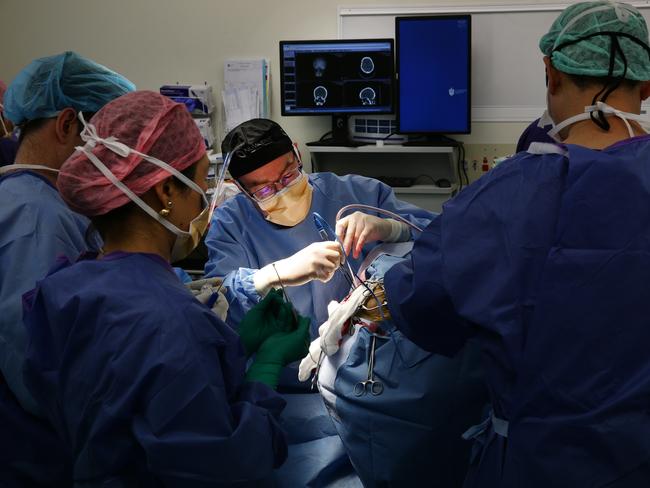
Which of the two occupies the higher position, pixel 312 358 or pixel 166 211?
pixel 166 211

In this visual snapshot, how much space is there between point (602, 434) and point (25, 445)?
109 centimetres

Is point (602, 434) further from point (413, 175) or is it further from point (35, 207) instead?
point (413, 175)

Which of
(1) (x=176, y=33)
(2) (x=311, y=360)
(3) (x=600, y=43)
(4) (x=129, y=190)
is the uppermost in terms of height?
(1) (x=176, y=33)

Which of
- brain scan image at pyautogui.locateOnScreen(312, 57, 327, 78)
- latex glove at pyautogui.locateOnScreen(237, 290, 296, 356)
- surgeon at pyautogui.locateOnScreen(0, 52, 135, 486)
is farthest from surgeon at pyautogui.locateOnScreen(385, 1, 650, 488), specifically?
brain scan image at pyautogui.locateOnScreen(312, 57, 327, 78)

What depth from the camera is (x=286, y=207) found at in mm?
2158

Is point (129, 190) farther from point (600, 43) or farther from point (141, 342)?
point (600, 43)

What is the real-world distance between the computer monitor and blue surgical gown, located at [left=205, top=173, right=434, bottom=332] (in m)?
1.93

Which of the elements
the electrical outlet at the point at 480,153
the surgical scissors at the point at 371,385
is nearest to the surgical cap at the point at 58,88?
the surgical scissors at the point at 371,385

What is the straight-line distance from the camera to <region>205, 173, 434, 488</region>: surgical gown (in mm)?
1693

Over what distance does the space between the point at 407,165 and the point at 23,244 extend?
320cm

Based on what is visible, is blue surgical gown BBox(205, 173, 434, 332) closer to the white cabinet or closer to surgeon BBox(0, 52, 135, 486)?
surgeon BBox(0, 52, 135, 486)

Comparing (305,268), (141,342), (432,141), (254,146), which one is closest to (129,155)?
(141,342)

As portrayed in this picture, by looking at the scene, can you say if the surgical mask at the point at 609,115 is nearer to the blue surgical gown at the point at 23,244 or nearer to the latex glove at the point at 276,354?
the latex glove at the point at 276,354

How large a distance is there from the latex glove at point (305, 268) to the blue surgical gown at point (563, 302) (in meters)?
0.73
